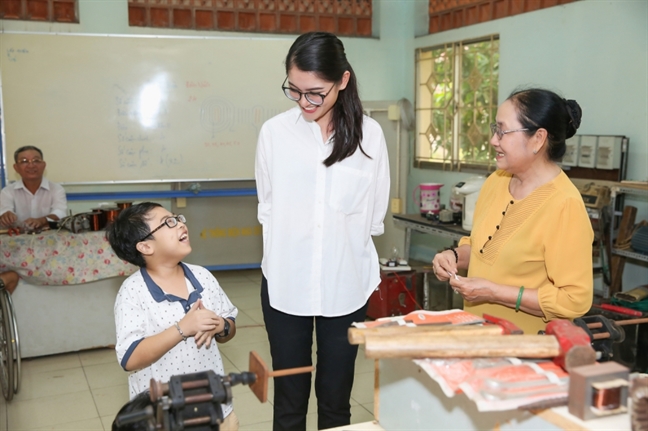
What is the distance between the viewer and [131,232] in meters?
1.81

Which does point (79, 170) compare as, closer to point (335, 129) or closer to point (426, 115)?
point (426, 115)

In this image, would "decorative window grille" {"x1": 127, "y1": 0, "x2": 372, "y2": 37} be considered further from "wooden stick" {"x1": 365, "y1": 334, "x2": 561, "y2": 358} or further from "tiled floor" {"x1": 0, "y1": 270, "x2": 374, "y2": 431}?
"wooden stick" {"x1": 365, "y1": 334, "x2": 561, "y2": 358}

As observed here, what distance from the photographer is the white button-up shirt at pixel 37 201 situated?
438 centimetres

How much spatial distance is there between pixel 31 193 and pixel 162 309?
3.09 meters

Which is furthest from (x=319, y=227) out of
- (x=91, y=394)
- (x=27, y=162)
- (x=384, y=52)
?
(x=384, y=52)

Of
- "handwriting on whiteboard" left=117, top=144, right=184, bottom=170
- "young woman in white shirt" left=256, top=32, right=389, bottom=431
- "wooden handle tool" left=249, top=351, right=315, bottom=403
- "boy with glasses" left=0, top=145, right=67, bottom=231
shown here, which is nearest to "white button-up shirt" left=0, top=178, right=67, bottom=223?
"boy with glasses" left=0, top=145, right=67, bottom=231

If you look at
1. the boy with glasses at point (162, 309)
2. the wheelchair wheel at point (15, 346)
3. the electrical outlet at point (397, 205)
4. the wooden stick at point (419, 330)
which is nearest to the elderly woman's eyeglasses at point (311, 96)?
Answer: the boy with glasses at point (162, 309)

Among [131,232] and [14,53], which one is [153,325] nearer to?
[131,232]

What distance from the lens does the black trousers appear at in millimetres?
1950

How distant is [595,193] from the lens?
3949mm

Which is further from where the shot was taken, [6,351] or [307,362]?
[6,351]

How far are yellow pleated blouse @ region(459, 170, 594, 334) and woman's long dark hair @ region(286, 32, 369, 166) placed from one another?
0.45 m

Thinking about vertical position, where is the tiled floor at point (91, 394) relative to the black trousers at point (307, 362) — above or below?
below

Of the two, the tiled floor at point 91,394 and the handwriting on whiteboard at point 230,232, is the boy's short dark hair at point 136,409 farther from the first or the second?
the handwriting on whiteboard at point 230,232
